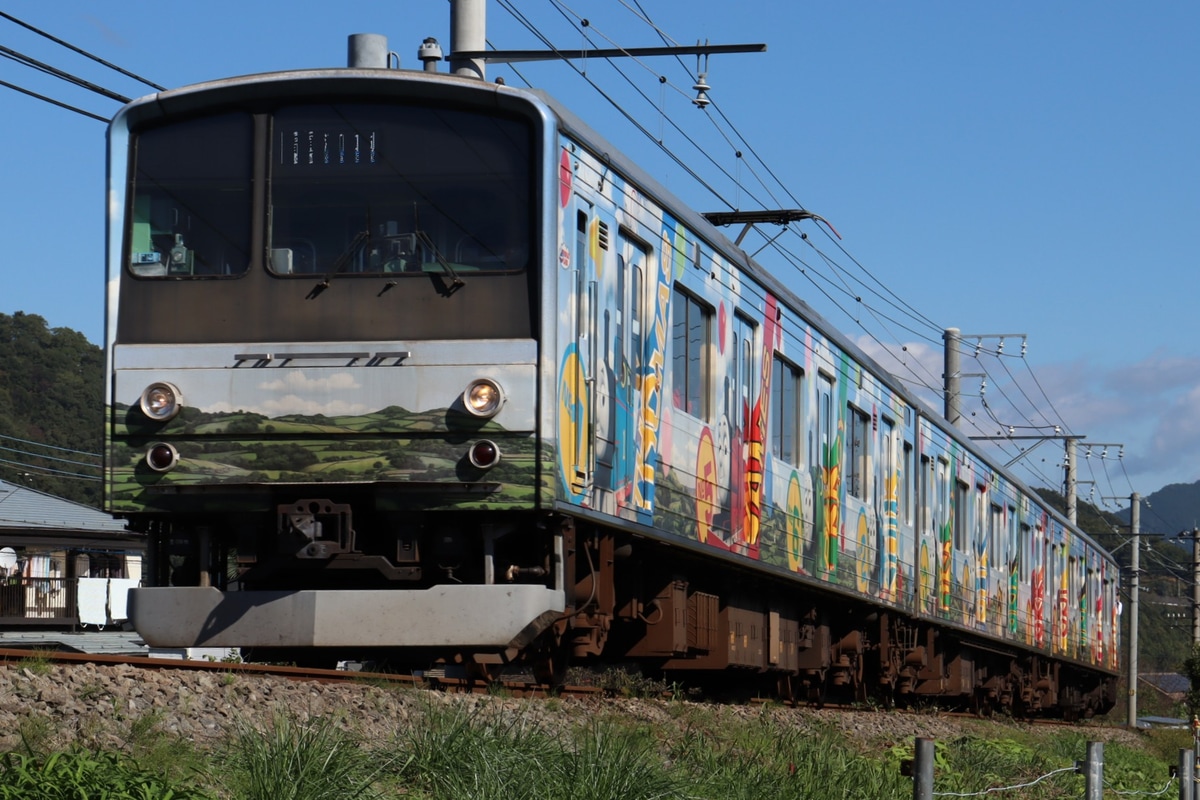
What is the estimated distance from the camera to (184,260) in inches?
362

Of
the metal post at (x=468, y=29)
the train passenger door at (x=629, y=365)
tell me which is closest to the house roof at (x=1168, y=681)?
the metal post at (x=468, y=29)

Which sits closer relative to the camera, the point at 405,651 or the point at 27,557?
the point at 405,651

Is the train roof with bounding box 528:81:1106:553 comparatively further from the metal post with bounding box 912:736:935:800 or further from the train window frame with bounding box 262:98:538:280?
the metal post with bounding box 912:736:935:800

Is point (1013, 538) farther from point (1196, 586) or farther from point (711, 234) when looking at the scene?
point (1196, 586)

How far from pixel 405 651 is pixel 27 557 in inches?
1157

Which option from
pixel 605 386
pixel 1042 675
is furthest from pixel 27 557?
pixel 605 386

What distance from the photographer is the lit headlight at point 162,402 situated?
28.9 ft

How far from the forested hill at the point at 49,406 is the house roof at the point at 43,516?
21882 millimetres

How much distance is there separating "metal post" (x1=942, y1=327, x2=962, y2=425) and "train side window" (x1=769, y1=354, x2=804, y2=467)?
19301mm

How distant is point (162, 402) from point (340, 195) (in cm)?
143

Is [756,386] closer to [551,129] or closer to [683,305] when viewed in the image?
[683,305]

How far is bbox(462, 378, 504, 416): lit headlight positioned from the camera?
28.5ft

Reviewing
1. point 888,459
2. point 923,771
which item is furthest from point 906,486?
point 923,771

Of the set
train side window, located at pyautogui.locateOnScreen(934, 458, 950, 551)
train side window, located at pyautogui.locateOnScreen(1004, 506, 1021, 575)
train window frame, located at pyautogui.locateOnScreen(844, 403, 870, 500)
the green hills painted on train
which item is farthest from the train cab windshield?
train side window, located at pyautogui.locateOnScreen(1004, 506, 1021, 575)
